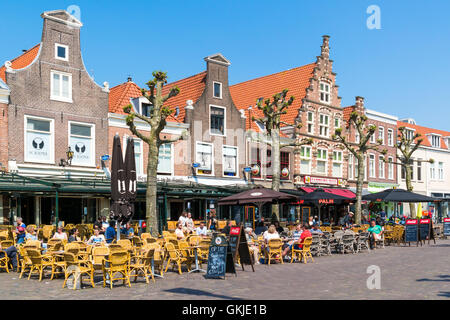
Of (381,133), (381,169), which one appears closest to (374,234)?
(381,169)

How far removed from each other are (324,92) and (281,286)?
93.6 ft

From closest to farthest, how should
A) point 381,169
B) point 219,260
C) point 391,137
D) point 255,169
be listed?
point 219,260, point 255,169, point 381,169, point 391,137

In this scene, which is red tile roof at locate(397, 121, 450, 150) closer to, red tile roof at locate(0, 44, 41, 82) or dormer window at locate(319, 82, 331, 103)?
dormer window at locate(319, 82, 331, 103)

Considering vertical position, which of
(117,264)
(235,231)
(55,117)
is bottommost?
(117,264)

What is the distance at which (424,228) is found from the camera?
2373 cm

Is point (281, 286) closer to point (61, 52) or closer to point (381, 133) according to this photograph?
point (61, 52)

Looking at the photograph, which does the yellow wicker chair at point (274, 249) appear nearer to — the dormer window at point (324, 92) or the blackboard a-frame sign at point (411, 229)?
the blackboard a-frame sign at point (411, 229)


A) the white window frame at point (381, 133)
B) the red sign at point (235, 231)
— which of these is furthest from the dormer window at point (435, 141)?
the red sign at point (235, 231)

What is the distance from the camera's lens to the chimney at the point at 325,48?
3738 cm

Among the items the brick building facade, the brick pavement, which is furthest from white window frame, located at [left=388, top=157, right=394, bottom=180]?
the brick pavement

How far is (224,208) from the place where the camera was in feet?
101

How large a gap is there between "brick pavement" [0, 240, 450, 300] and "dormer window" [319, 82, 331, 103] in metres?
24.0

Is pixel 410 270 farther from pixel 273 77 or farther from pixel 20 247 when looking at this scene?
pixel 273 77

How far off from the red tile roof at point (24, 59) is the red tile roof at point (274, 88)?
548 inches
